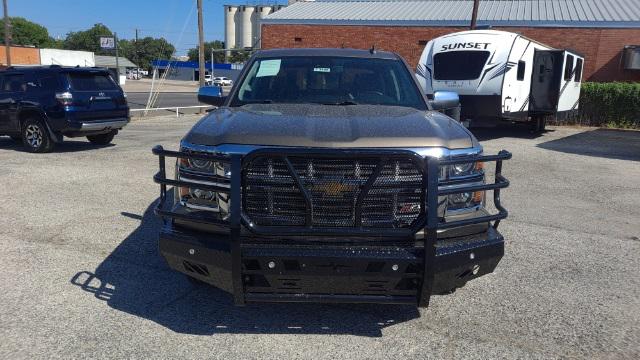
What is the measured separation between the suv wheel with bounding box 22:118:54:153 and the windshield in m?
7.67

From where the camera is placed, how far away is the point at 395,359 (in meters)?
2.99

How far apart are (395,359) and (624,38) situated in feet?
87.5

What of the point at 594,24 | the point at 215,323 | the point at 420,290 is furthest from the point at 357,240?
the point at 594,24

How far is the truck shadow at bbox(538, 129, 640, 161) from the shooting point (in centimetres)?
1232

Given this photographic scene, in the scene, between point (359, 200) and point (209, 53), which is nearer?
point (359, 200)

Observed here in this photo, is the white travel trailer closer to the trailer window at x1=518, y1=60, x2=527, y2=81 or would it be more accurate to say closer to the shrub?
the trailer window at x1=518, y1=60, x2=527, y2=81

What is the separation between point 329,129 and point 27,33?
127 m

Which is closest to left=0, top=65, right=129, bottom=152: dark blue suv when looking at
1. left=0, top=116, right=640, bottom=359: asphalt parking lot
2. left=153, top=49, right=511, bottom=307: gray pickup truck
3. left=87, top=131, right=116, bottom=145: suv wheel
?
left=87, top=131, right=116, bottom=145: suv wheel

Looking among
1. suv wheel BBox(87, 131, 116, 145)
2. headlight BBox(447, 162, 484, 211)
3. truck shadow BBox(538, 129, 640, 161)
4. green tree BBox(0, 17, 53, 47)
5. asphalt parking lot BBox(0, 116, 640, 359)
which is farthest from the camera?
green tree BBox(0, 17, 53, 47)

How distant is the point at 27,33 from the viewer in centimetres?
10831

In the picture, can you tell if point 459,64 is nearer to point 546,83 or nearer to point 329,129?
point 546,83

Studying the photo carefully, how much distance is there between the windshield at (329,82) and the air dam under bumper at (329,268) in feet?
5.06

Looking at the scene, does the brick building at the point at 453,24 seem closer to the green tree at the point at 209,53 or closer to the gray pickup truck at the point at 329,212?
the gray pickup truck at the point at 329,212

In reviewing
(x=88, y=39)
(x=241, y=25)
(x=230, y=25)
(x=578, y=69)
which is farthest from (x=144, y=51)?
(x=578, y=69)
